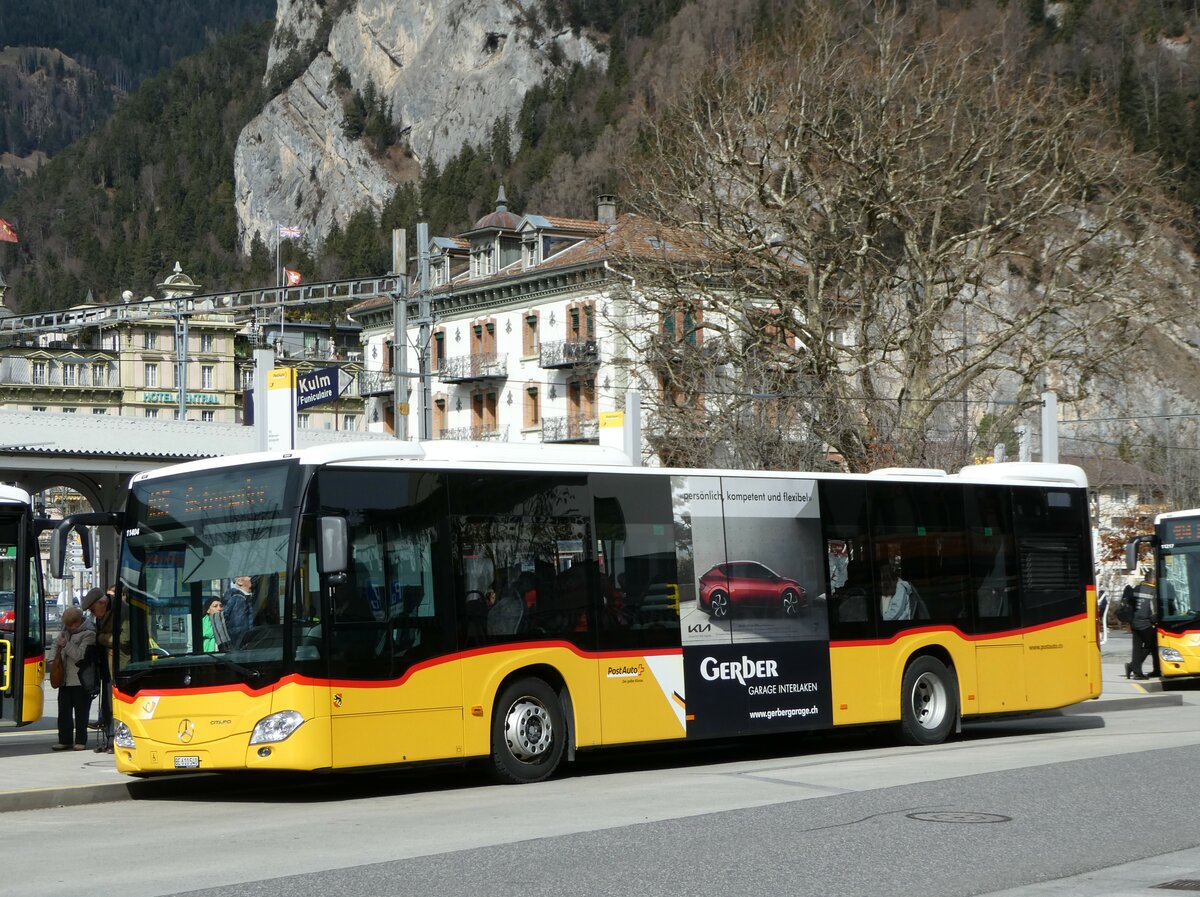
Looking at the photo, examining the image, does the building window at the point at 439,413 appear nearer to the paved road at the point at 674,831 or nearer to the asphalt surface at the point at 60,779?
the asphalt surface at the point at 60,779

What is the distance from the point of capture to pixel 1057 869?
9461 mm

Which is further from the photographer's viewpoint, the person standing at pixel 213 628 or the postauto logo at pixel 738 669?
the postauto logo at pixel 738 669

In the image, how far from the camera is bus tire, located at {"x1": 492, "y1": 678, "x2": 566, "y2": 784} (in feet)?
47.2

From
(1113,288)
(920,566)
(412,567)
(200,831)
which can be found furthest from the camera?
(1113,288)

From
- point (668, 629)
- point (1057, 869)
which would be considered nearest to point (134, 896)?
point (1057, 869)

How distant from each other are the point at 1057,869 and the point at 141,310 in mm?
37987

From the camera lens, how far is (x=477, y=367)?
75.1 m

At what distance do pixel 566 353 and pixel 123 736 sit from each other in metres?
56.4

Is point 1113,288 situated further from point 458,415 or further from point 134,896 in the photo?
point 458,415

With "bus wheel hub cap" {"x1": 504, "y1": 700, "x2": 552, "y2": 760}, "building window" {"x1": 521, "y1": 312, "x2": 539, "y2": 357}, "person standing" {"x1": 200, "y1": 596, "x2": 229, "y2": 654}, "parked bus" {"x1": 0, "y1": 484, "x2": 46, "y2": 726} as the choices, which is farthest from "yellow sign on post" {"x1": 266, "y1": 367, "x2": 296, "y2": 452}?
"building window" {"x1": 521, "y1": 312, "x2": 539, "y2": 357}

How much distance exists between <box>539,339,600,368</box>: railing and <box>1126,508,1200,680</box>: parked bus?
39498 millimetres

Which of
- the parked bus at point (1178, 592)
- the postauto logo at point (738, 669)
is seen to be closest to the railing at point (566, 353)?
the parked bus at point (1178, 592)

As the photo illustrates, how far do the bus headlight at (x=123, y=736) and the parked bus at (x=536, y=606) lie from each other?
0.07 ft

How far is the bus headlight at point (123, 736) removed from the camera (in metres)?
13.9
